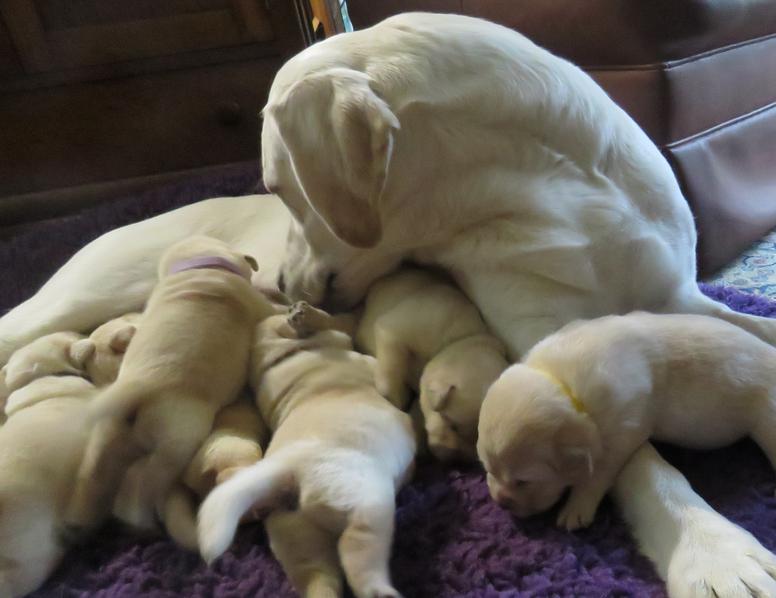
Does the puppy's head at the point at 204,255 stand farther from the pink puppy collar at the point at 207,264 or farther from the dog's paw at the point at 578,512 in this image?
the dog's paw at the point at 578,512

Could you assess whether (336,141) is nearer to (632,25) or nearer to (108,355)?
(108,355)

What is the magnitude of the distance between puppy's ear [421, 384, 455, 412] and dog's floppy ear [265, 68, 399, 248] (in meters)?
0.24

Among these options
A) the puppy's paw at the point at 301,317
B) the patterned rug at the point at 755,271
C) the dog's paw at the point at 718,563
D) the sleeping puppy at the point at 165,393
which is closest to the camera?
the dog's paw at the point at 718,563

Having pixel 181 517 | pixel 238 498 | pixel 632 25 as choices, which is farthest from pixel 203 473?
pixel 632 25

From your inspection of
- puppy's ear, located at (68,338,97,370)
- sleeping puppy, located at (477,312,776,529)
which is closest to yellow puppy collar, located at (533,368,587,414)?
sleeping puppy, located at (477,312,776,529)

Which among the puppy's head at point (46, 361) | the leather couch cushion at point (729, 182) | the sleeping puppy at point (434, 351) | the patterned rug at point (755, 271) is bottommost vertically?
the patterned rug at point (755, 271)

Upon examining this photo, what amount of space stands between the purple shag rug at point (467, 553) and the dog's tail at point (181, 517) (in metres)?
0.02

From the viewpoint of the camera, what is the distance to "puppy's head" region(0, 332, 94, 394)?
1220 millimetres

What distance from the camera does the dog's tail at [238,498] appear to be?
2.60ft

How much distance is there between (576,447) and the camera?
2.81ft

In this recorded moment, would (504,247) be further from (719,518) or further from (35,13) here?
(35,13)

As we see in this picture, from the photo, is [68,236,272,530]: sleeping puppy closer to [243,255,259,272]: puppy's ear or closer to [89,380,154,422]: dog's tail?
[89,380,154,422]: dog's tail

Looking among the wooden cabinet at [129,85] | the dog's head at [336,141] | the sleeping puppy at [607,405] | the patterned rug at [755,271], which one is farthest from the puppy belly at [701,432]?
the wooden cabinet at [129,85]

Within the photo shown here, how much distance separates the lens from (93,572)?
973mm
